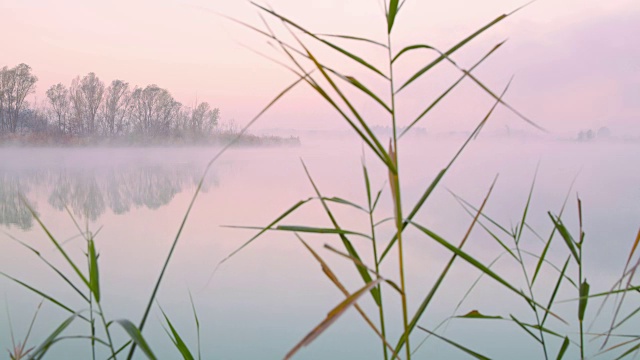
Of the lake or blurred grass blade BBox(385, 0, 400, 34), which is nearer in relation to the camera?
blurred grass blade BBox(385, 0, 400, 34)

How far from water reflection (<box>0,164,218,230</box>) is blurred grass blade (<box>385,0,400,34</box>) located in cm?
455

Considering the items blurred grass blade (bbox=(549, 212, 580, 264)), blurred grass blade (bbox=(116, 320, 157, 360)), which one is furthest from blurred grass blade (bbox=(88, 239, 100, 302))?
blurred grass blade (bbox=(549, 212, 580, 264))

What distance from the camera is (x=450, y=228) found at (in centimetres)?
417

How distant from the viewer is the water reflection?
553cm

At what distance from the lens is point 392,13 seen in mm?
682

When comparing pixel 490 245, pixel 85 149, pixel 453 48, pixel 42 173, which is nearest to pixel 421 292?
pixel 490 245

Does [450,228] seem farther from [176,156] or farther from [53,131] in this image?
[176,156]

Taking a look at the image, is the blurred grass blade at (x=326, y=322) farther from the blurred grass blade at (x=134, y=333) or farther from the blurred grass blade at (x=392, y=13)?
the blurred grass blade at (x=392, y=13)

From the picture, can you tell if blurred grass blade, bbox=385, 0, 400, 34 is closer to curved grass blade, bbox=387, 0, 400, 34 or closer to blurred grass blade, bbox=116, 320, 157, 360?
curved grass blade, bbox=387, 0, 400, 34

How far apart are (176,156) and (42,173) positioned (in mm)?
1998

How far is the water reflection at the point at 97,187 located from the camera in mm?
5527

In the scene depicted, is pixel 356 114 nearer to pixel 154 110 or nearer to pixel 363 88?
pixel 363 88

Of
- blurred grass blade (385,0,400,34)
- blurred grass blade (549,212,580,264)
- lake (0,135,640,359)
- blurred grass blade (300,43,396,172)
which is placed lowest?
lake (0,135,640,359)

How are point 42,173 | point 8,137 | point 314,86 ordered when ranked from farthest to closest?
point 42,173, point 8,137, point 314,86
